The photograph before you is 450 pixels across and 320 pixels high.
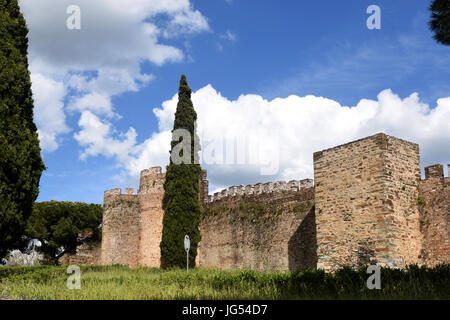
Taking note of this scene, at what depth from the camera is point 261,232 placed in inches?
824

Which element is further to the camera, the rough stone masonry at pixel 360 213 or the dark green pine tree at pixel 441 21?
the rough stone masonry at pixel 360 213

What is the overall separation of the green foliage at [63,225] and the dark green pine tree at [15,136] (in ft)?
72.8

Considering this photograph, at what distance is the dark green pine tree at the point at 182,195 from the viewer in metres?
22.8

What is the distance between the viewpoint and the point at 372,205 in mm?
13641

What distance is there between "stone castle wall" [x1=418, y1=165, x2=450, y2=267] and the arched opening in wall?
478 centimetres

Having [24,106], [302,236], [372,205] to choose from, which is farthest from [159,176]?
[372,205]

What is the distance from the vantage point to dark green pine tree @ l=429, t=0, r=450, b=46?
33.7 ft

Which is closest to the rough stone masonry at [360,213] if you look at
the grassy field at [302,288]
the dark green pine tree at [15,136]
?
the grassy field at [302,288]

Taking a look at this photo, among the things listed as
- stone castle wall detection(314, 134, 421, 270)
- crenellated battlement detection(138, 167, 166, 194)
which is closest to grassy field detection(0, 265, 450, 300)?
stone castle wall detection(314, 134, 421, 270)

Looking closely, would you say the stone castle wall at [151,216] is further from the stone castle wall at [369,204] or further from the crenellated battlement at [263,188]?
the stone castle wall at [369,204]

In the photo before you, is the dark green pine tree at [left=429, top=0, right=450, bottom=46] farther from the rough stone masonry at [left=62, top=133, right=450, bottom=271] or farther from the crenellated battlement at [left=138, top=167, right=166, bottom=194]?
the crenellated battlement at [left=138, top=167, right=166, bottom=194]

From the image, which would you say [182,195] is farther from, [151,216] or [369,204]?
[369,204]
